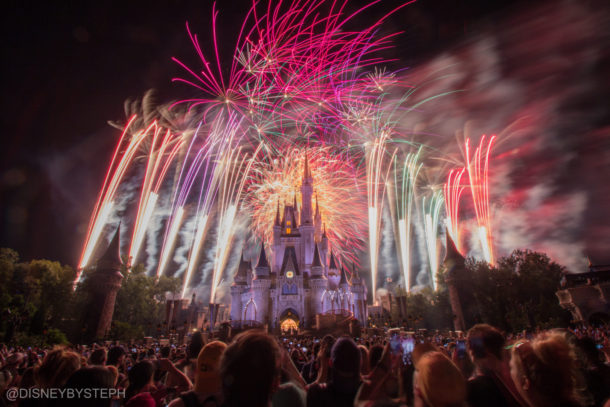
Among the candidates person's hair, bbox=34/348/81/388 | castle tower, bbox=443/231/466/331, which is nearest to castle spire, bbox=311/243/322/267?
castle tower, bbox=443/231/466/331

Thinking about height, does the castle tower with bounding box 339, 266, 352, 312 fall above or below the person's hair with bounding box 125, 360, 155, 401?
above

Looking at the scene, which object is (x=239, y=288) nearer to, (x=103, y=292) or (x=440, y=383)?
(x=103, y=292)

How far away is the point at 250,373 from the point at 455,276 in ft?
169

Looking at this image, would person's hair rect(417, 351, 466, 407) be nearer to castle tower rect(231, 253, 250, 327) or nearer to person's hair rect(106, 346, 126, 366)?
person's hair rect(106, 346, 126, 366)

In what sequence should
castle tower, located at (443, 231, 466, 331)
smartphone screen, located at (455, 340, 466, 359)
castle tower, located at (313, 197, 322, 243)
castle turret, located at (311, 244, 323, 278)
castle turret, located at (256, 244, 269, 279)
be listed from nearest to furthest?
smartphone screen, located at (455, 340, 466, 359) < castle tower, located at (443, 231, 466, 331) < castle turret, located at (311, 244, 323, 278) < castle turret, located at (256, 244, 269, 279) < castle tower, located at (313, 197, 322, 243)

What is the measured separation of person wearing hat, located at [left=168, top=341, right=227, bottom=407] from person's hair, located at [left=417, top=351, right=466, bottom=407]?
2.04 metres

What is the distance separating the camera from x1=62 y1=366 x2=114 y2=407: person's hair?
A: 9.97 ft

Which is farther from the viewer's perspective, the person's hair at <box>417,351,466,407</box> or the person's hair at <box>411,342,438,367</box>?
the person's hair at <box>411,342,438,367</box>

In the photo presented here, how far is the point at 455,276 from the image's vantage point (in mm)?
46719

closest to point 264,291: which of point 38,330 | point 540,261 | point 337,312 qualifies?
point 337,312

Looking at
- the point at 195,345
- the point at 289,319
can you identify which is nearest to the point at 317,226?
the point at 289,319

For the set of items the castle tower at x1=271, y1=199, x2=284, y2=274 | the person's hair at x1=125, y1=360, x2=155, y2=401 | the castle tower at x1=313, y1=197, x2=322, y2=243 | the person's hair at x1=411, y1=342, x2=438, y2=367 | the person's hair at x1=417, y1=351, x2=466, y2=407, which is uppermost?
the castle tower at x1=313, y1=197, x2=322, y2=243

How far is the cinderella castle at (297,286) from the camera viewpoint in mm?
57125

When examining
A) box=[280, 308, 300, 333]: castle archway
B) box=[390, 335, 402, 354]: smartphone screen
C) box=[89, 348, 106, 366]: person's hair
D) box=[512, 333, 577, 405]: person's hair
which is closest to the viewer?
box=[512, 333, 577, 405]: person's hair
